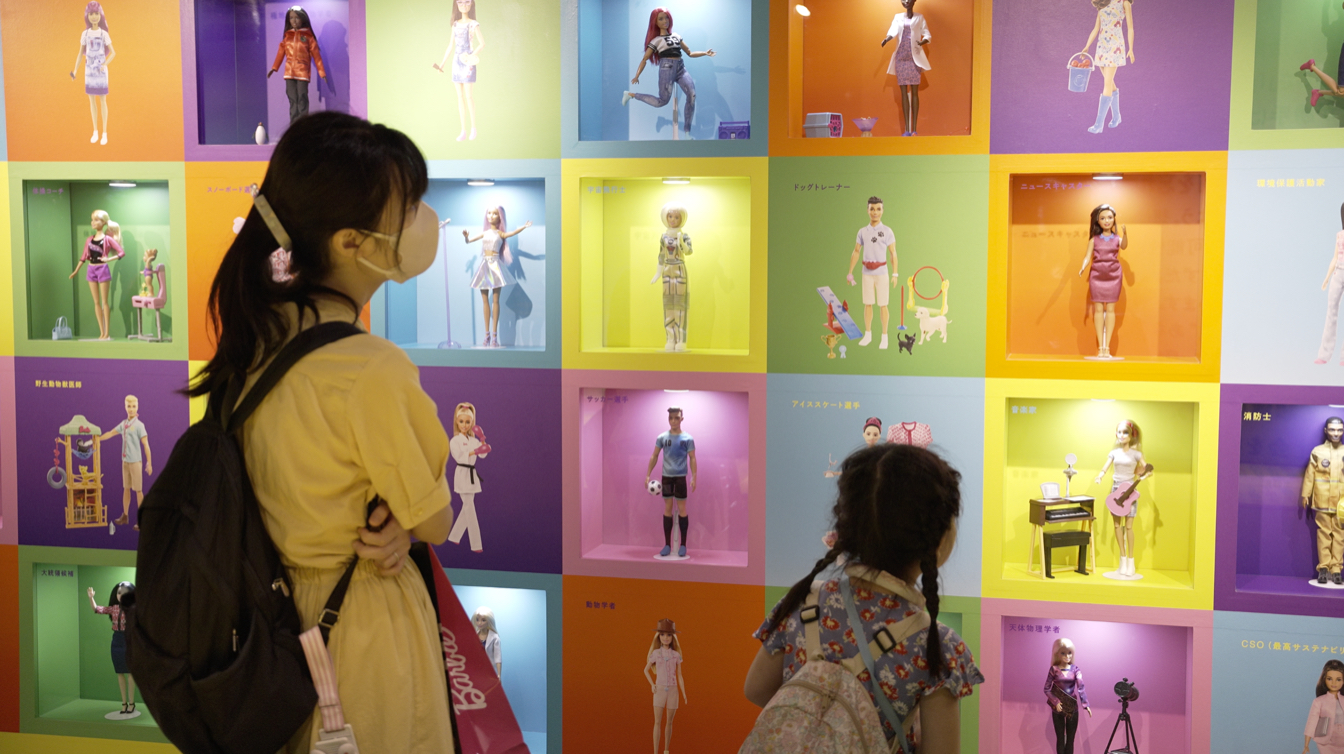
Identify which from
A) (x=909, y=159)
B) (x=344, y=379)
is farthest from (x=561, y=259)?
(x=344, y=379)

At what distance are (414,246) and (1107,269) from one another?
9.42 feet

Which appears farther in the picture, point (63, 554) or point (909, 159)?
point (63, 554)

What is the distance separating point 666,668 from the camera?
3.76m

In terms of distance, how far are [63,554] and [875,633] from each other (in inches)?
147

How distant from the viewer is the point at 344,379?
57.6 inches

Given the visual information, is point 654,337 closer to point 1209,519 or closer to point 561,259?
point 561,259

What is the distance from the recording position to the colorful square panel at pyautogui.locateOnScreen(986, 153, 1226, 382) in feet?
11.3

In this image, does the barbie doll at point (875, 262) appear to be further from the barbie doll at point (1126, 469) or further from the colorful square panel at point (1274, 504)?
the colorful square panel at point (1274, 504)

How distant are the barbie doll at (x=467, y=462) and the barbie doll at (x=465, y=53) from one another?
1097 millimetres

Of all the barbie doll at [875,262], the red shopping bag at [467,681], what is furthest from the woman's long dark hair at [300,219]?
the barbie doll at [875,262]

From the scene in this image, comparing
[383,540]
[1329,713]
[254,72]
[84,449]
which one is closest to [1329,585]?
[1329,713]

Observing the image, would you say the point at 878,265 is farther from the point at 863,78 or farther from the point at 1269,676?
the point at 1269,676

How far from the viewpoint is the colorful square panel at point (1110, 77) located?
3393 mm

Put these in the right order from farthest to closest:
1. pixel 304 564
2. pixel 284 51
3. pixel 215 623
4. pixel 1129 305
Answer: pixel 284 51
pixel 1129 305
pixel 304 564
pixel 215 623
